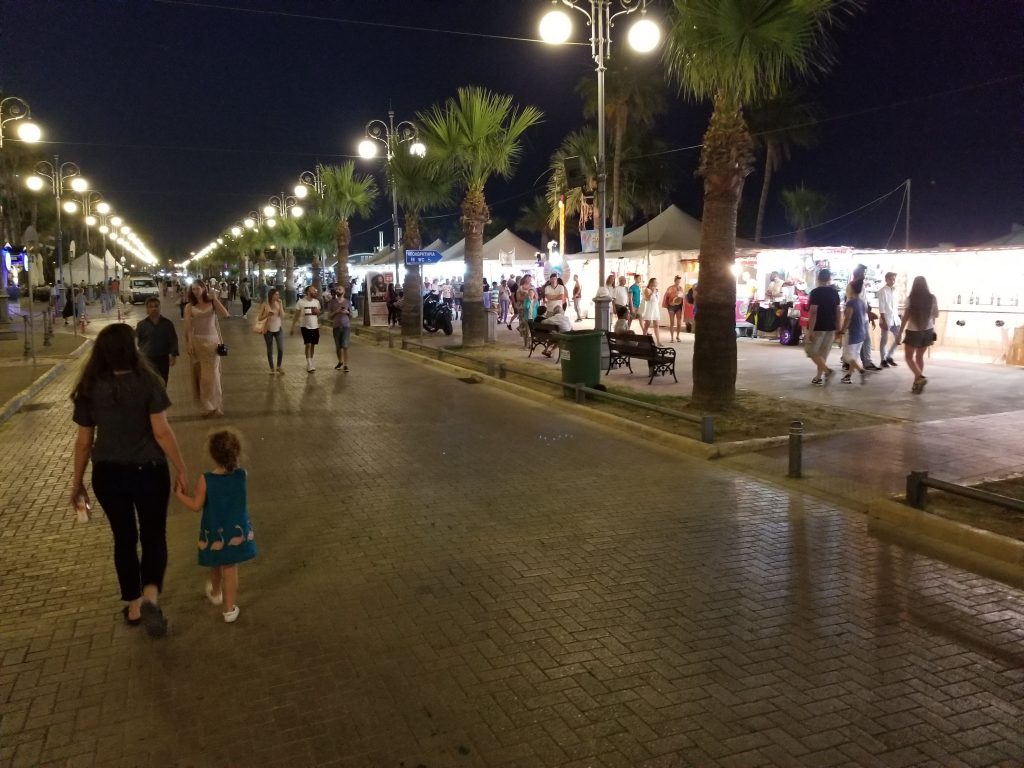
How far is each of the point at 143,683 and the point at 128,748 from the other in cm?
58

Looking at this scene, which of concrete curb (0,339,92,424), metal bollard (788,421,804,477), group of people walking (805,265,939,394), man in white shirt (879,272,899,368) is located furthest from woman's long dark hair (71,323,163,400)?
man in white shirt (879,272,899,368)

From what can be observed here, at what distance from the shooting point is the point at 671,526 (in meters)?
6.45

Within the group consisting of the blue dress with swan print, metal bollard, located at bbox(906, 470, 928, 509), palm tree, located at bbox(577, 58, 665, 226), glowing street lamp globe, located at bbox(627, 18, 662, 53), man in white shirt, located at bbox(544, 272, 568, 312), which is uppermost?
palm tree, located at bbox(577, 58, 665, 226)

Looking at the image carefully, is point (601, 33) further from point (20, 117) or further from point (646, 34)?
point (20, 117)

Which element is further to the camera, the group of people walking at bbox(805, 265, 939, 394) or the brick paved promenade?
the group of people walking at bbox(805, 265, 939, 394)

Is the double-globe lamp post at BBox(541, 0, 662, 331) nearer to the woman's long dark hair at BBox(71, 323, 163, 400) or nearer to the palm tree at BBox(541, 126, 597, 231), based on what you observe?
the woman's long dark hair at BBox(71, 323, 163, 400)

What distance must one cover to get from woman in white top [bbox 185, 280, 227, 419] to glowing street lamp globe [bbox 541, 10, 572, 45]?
6876 millimetres

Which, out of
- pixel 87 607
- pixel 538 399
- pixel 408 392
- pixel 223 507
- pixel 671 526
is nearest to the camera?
pixel 223 507

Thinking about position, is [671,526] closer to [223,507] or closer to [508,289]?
[223,507]

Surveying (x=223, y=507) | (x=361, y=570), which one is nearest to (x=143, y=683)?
(x=223, y=507)

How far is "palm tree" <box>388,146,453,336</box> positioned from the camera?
→ 2370 cm

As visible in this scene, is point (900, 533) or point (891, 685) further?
point (900, 533)

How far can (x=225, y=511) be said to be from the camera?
457cm

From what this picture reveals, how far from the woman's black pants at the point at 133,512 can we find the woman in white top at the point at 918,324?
1087cm
